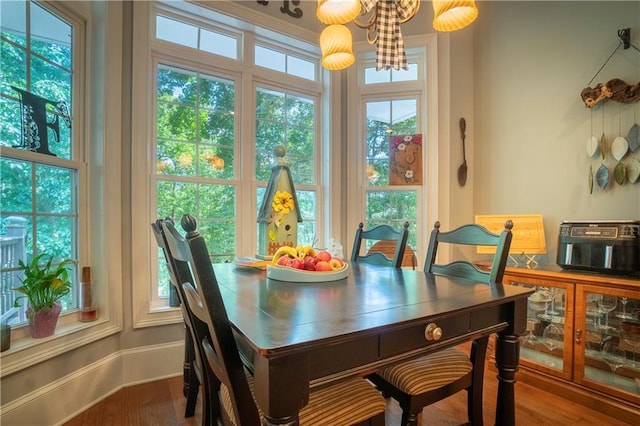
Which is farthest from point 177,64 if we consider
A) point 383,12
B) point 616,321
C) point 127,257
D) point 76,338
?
point 616,321

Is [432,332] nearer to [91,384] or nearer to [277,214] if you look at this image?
[277,214]

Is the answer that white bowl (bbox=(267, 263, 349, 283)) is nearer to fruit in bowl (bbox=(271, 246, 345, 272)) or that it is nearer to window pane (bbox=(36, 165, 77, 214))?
fruit in bowl (bbox=(271, 246, 345, 272))

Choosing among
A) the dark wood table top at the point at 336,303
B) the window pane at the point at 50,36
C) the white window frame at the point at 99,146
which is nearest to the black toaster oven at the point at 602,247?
the dark wood table top at the point at 336,303

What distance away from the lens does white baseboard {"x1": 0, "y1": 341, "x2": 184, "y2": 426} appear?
1.54 meters

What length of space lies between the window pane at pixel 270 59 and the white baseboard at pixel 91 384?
2.33m

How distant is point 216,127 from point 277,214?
1.07 meters

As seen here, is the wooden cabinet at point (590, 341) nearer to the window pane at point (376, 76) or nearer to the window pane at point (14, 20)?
the window pane at point (376, 76)

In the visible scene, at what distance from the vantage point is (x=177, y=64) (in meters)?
2.38

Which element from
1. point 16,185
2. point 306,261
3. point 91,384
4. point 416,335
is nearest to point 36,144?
point 16,185

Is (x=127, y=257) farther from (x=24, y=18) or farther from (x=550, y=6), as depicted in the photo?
(x=550, y=6)

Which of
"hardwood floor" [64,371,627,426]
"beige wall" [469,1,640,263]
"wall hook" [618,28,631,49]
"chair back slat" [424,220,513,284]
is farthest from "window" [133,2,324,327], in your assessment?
"wall hook" [618,28,631,49]

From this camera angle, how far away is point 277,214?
1939mm

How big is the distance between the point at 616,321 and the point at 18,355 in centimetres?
316

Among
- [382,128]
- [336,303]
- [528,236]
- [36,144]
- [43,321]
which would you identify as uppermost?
[382,128]
